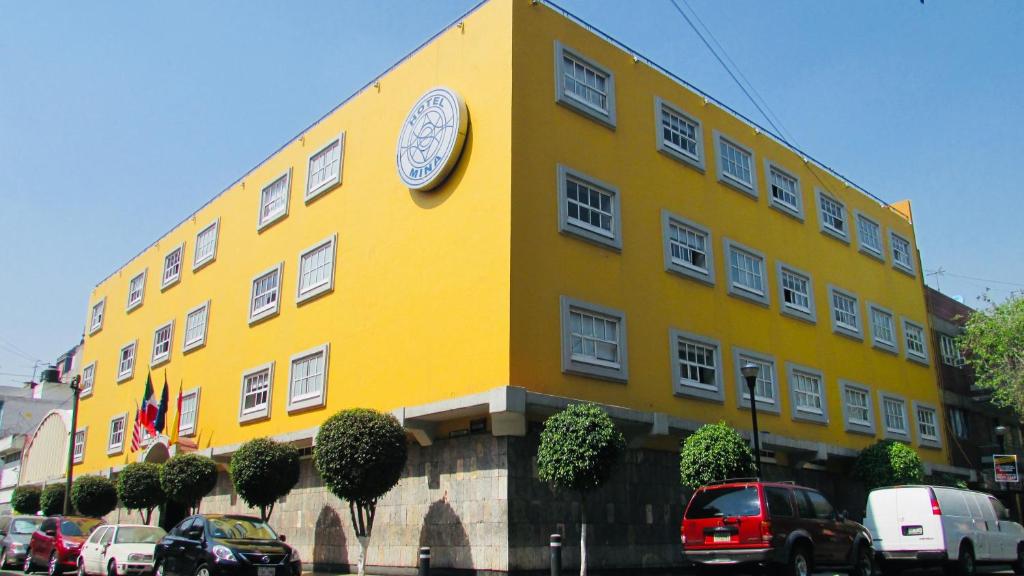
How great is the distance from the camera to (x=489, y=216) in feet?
60.7

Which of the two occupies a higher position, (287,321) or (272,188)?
(272,188)

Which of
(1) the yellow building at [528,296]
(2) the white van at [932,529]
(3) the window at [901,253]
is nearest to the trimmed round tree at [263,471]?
(1) the yellow building at [528,296]

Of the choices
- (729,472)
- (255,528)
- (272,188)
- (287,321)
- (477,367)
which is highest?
(272,188)

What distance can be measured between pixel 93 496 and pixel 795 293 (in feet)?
91.5

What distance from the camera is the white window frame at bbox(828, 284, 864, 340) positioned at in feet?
92.4

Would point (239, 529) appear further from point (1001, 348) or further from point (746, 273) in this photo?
point (1001, 348)

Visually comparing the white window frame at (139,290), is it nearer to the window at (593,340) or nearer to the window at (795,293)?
the window at (593,340)

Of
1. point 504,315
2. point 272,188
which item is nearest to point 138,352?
point 272,188

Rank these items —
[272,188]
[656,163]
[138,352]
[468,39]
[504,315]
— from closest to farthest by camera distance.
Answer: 1. [504,315]
2. [468,39]
3. [656,163]
4. [272,188]
5. [138,352]

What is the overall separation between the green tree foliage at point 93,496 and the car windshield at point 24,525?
602 cm

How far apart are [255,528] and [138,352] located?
23247 millimetres

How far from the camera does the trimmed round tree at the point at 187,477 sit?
24.6 metres

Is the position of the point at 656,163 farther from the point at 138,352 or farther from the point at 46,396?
the point at 46,396

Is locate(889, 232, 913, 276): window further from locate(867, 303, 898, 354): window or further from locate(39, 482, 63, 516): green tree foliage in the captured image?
locate(39, 482, 63, 516): green tree foliage
